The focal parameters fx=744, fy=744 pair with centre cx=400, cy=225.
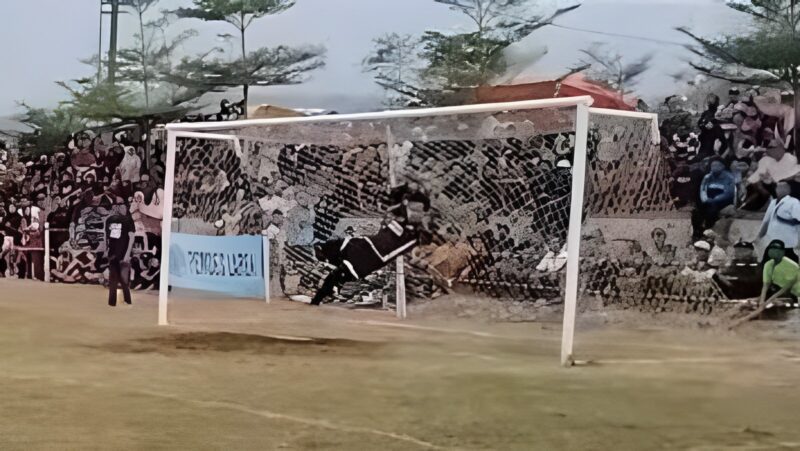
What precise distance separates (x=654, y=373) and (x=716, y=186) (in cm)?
184

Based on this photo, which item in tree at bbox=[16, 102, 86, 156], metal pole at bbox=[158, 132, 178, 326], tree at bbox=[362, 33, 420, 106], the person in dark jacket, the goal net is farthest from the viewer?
tree at bbox=[16, 102, 86, 156]

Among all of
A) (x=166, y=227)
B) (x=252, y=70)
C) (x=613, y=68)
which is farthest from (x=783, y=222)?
(x=252, y=70)

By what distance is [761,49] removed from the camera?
4.68 metres

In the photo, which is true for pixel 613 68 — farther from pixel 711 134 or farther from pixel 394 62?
pixel 394 62

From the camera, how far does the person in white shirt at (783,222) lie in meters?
4.55

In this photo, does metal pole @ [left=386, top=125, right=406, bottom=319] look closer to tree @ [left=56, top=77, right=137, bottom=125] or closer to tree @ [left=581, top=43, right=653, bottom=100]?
tree @ [left=581, top=43, right=653, bottom=100]

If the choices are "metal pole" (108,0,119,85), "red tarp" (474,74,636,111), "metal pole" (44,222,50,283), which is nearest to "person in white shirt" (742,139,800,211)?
"red tarp" (474,74,636,111)

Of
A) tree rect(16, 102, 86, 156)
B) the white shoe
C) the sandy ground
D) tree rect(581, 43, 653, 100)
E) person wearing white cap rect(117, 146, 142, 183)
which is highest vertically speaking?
tree rect(581, 43, 653, 100)

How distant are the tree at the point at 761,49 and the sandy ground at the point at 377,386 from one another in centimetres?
164

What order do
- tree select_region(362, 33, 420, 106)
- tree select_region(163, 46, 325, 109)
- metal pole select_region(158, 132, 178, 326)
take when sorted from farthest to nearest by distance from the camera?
tree select_region(163, 46, 325, 109), tree select_region(362, 33, 420, 106), metal pole select_region(158, 132, 178, 326)

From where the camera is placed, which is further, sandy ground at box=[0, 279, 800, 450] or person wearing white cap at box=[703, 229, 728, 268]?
person wearing white cap at box=[703, 229, 728, 268]

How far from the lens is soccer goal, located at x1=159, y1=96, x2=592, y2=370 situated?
4.39 meters

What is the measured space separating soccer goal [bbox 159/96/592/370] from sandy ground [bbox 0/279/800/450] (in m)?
0.37

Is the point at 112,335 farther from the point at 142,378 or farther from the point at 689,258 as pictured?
the point at 689,258
